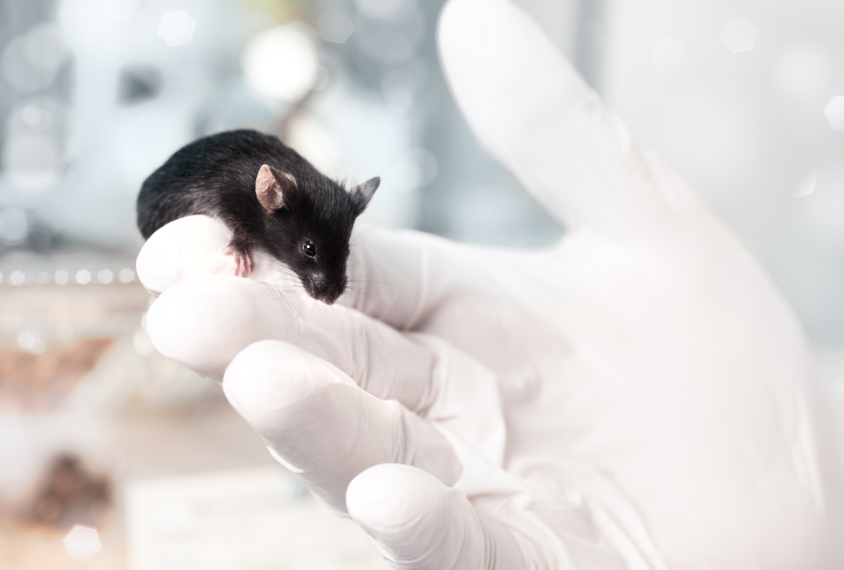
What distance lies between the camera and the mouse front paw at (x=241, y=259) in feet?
2.12

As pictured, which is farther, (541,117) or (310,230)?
(541,117)

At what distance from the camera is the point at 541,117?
0.92 meters

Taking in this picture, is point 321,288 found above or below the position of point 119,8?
below

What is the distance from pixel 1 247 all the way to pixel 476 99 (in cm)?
134

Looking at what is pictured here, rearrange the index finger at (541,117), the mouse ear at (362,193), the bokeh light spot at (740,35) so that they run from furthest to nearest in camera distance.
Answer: the bokeh light spot at (740,35), the index finger at (541,117), the mouse ear at (362,193)

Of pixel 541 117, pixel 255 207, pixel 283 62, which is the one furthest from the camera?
pixel 283 62

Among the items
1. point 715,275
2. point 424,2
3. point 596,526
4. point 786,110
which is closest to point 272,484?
point 596,526

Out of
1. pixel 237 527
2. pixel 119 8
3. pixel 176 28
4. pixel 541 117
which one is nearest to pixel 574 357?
pixel 541 117

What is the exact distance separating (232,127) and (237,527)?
1071mm

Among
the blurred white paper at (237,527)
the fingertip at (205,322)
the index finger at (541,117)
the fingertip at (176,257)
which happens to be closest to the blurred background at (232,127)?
the blurred white paper at (237,527)

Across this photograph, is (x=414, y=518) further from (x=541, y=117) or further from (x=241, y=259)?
(x=541, y=117)

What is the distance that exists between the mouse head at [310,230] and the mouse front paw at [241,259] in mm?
32

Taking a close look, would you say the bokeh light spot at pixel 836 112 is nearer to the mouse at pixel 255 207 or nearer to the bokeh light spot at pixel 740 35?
the bokeh light spot at pixel 740 35

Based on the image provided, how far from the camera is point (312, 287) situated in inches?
25.6
